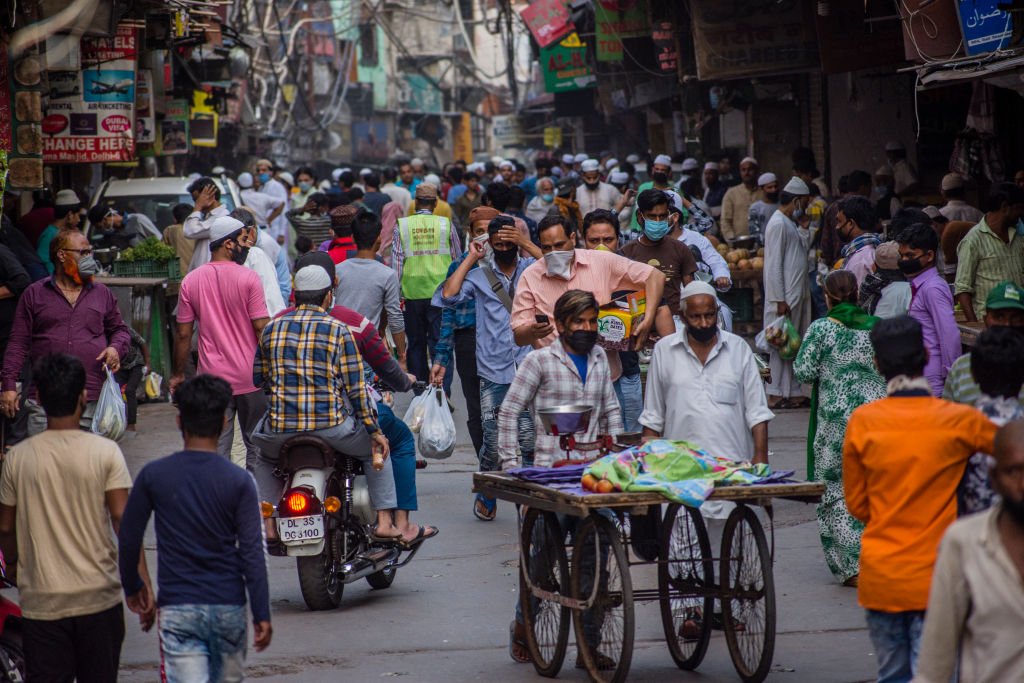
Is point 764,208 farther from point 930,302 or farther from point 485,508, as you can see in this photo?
point 930,302

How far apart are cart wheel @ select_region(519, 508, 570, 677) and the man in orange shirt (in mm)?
1712

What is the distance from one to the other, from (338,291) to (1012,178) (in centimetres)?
704

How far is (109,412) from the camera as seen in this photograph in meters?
8.84

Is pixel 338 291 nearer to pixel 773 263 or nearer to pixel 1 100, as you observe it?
pixel 1 100

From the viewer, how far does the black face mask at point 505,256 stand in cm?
923

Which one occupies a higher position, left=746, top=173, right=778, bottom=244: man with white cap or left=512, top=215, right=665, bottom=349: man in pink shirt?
left=746, top=173, right=778, bottom=244: man with white cap

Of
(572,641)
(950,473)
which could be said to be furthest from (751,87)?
(950,473)

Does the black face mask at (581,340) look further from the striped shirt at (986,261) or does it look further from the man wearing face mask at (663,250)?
the striped shirt at (986,261)

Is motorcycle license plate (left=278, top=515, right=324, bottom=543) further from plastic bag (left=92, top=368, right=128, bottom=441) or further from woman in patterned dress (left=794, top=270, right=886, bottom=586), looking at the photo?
woman in patterned dress (left=794, top=270, right=886, bottom=586)

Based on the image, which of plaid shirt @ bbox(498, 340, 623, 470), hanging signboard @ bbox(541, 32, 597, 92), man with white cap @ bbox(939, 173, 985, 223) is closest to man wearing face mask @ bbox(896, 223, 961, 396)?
plaid shirt @ bbox(498, 340, 623, 470)

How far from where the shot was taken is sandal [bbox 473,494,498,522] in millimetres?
9656

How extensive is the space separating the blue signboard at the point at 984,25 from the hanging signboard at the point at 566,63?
20.2m

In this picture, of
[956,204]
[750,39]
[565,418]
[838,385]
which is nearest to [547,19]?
[750,39]

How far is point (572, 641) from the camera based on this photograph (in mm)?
6914
